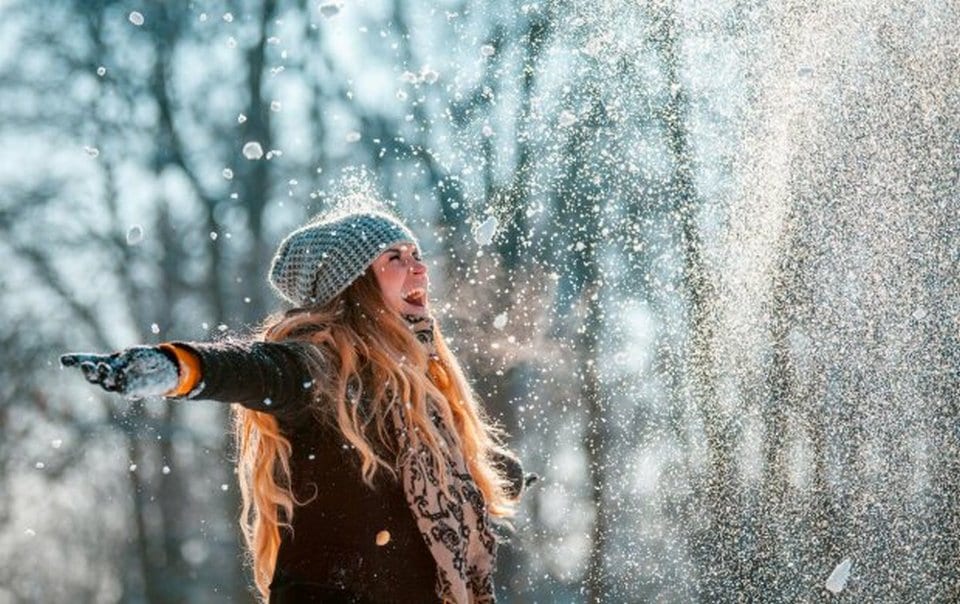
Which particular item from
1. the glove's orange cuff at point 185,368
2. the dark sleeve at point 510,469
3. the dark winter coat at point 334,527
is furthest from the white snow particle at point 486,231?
the glove's orange cuff at point 185,368

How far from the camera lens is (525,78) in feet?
48.2

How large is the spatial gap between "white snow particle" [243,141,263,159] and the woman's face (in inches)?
370

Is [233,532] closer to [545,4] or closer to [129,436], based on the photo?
[129,436]

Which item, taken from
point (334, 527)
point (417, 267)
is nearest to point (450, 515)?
point (334, 527)

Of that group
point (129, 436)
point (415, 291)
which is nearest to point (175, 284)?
point (129, 436)

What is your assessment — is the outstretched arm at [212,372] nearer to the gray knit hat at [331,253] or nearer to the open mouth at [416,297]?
the gray knit hat at [331,253]

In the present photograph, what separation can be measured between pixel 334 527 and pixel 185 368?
2.22 ft

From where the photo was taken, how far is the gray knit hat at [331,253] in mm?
3482

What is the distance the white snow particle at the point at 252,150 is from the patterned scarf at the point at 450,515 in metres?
9.64

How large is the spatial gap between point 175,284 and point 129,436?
5.63 feet

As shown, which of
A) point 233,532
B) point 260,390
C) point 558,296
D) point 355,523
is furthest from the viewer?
point 558,296

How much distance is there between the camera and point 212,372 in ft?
8.73

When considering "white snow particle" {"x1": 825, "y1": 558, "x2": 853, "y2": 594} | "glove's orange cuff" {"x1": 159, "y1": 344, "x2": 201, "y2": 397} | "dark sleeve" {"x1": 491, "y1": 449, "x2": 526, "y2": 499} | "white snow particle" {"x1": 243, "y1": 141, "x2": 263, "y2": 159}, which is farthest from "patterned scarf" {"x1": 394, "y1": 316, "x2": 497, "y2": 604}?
"white snow particle" {"x1": 825, "y1": 558, "x2": 853, "y2": 594}

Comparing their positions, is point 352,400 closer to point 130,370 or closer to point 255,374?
point 255,374
